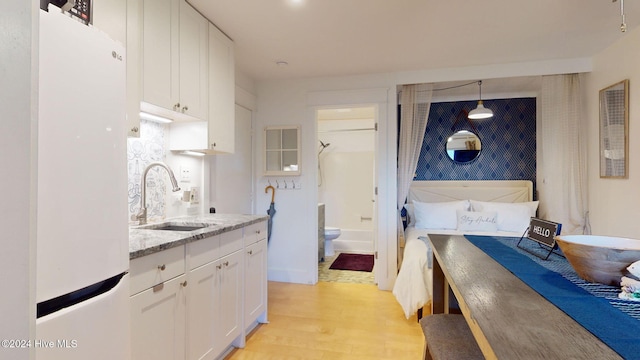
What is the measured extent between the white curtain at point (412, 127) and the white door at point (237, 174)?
1808 mm

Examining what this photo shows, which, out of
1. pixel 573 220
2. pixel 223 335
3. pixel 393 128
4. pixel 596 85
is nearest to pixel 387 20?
pixel 393 128

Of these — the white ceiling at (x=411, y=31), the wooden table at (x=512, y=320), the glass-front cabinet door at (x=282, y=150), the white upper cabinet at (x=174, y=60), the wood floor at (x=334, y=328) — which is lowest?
the wood floor at (x=334, y=328)

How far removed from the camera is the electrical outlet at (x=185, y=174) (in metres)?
2.51

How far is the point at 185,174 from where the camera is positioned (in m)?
2.54

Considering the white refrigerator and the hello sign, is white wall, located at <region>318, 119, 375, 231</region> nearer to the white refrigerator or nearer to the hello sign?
the hello sign

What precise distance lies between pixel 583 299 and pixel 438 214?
2.68 metres

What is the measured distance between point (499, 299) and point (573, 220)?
117 inches

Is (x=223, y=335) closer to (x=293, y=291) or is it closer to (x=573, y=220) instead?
(x=293, y=291)

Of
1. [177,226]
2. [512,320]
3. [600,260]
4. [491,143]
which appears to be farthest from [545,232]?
[491,143]

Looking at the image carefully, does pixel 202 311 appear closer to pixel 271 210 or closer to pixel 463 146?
pixel 271 210

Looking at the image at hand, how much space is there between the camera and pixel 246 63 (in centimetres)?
322

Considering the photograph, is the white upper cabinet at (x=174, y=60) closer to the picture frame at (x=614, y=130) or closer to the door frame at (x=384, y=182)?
the door frame at (x=384, y=182)

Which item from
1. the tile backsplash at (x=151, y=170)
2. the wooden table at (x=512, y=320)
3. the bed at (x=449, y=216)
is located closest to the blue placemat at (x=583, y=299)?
the wooden table at (x=512, y=320)

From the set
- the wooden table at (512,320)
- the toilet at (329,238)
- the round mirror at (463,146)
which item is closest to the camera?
the wooden table at (512,320)
